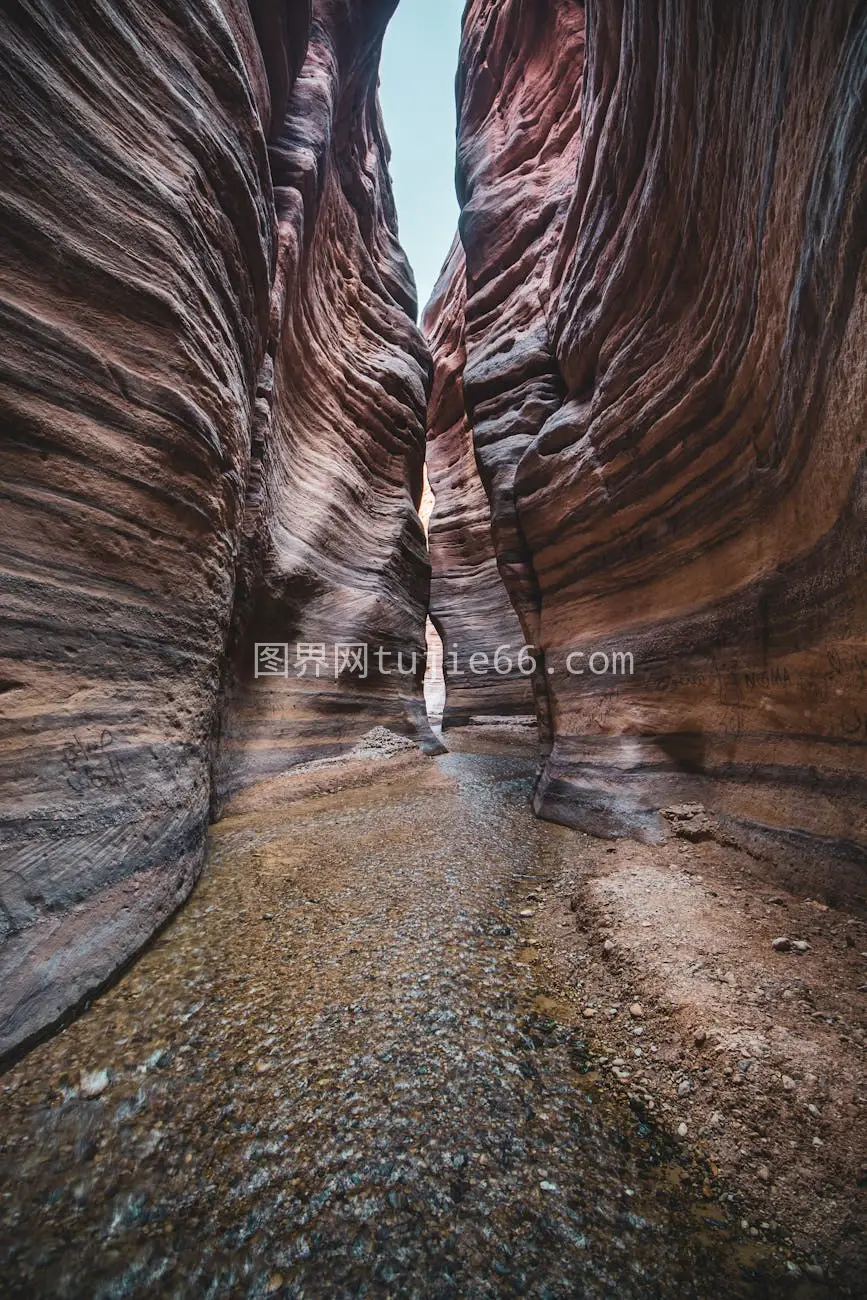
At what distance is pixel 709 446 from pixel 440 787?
467cm

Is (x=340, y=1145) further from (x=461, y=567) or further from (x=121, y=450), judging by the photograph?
(x=461, y=567)

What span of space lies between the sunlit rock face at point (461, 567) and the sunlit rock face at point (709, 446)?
25.0 ft

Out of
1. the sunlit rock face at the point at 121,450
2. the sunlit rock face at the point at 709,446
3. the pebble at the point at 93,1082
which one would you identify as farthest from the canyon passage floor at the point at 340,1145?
the sunlit rock face at the point at 709,446

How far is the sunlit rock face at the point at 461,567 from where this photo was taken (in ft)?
47.1

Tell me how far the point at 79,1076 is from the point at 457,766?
6.88m

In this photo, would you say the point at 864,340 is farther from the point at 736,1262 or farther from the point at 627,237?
the point at 627,237

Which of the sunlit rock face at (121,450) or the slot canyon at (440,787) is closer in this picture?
the slot canyon at (440,787)

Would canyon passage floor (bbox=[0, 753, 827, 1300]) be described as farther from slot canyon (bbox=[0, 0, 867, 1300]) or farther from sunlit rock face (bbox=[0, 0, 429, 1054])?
sunlit rock face (bbox=[0, 0, 429, 1054])

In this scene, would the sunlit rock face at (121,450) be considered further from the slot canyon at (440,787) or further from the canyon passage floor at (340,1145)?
the canyon passage floor at (340,1145)

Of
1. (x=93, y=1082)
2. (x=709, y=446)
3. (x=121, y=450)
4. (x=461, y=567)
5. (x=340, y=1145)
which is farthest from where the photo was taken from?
(x=461, y=567)

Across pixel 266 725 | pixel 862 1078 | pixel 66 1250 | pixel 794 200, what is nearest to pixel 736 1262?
pixel 862 1078

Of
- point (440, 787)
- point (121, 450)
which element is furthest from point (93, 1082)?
point (440, 787)

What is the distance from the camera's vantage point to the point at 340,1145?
54.4 inches

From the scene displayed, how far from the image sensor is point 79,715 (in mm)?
2285
